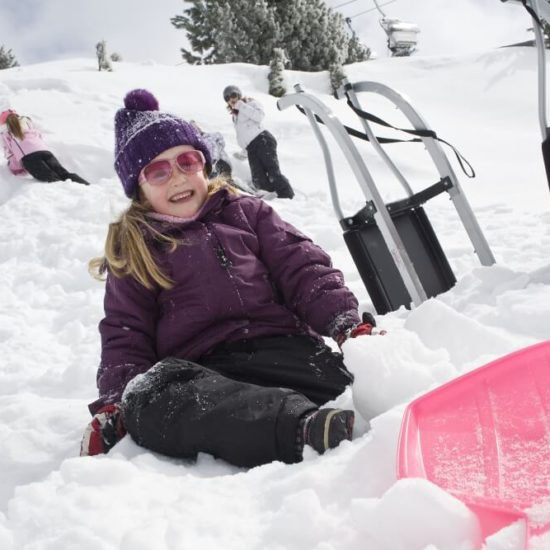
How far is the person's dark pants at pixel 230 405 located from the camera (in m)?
1.55

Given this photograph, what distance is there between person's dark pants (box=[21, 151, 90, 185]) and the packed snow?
16 cm

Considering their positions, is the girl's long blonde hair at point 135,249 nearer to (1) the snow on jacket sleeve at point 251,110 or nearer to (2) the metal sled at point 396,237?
(2) the metal sled at point 396,237

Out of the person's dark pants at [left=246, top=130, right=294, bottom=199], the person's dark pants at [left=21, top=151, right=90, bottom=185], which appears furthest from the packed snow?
the person's dark pants at [left=246, top=130, right=294, bottom=199]

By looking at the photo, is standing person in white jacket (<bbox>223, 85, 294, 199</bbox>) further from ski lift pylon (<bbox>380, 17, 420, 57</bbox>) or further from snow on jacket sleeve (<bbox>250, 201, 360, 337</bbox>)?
ski lift pylon (<bbox>380, 17, 420, 57</bbox>)

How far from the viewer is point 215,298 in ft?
6.98

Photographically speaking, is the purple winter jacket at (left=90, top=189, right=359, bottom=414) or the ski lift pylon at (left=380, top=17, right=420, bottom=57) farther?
the ski lift pylon at (left=380, top=17, right=420, bottom=57)

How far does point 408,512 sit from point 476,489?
169 mm

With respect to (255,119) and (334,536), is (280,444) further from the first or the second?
(255,119)

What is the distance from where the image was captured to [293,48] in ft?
72.7

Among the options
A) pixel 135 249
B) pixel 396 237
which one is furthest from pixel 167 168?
pixel 396 237

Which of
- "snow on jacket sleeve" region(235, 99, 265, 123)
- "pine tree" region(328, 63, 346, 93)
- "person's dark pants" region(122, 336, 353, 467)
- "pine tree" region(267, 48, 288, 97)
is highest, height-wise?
"pine tree" region(267, 48, 288, 97)

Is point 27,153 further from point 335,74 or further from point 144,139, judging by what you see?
point 335,74

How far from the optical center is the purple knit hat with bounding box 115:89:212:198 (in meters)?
2.43

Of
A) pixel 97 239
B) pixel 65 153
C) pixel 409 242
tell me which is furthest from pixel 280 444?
pixel 65 153
